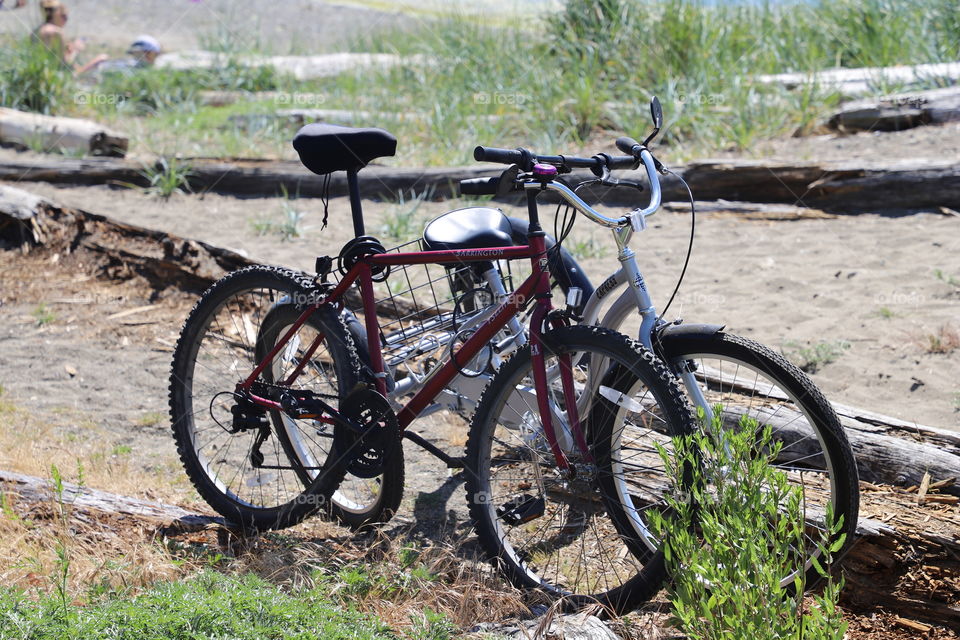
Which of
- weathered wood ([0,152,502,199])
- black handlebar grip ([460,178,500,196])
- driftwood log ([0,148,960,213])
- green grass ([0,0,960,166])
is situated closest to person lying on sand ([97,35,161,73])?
green grass ([0,0,960,166])

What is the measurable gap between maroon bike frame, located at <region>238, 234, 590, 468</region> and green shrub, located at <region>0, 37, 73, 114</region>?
7842 millimetres

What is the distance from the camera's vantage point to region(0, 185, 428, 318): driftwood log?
5699mm

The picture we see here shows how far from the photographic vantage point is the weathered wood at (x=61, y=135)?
29.3 ft

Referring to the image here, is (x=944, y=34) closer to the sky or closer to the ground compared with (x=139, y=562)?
closer to the sky

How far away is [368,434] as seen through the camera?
3334 mm

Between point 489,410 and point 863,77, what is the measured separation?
682 cm

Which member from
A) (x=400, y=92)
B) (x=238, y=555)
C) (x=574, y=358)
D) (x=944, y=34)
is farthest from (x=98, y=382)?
(x=944, y=34)

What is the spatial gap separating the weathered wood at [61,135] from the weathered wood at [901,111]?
6409 millimetres

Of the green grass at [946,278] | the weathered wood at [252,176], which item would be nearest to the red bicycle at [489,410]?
the green grass at [946,278]

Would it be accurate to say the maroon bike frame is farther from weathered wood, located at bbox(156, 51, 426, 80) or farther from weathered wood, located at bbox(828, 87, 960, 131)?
weathered wood, located at bbox(156, 51, 426, 80)

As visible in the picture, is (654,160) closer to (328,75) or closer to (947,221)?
(947,221)

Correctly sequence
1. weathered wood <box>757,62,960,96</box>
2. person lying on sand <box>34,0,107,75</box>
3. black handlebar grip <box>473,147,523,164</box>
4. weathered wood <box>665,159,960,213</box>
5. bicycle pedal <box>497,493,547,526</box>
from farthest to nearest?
person lying on sand <box>34,0,107,75</box> < weathered wood <box>757,62,960,96</box> < weathered wood <box>665,159,960,213</box> < bicycle pedal <box>497,493,547,526</box> < black handlebar grip <box>473,147,523,164</box>

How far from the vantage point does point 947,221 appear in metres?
6.29

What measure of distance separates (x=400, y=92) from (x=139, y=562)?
7.74m
